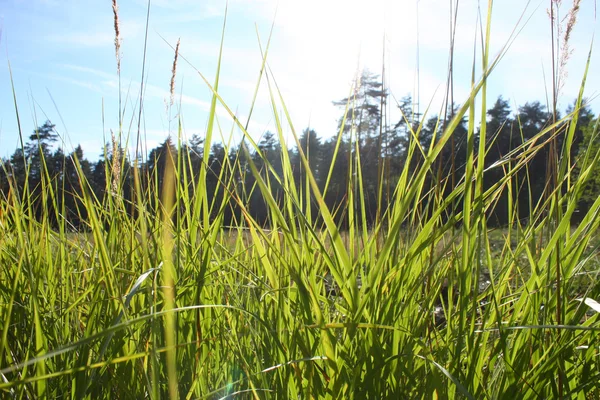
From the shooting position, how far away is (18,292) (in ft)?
4.33

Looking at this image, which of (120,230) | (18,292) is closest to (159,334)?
(120,230)

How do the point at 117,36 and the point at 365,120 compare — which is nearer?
the point at 117,36

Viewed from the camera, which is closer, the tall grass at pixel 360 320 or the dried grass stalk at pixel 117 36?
the tall grass at pixel 360 320

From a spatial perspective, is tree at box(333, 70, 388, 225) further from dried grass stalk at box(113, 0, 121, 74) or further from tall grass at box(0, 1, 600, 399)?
dried grass stalk at box(113, 0, 121, 74)

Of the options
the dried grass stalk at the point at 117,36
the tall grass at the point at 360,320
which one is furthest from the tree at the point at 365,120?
the dried grass stalk at the point at 117,36

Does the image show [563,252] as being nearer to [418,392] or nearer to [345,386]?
[418,392]

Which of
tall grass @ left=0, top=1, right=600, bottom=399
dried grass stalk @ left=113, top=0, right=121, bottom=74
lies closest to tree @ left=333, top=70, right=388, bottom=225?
tall grass @ left=0, top=1, right=600, bottom=399

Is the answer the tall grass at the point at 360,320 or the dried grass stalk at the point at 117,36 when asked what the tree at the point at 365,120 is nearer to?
the tall grass at the point at 360,320

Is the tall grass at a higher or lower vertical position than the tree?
lower

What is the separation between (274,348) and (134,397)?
348 mm

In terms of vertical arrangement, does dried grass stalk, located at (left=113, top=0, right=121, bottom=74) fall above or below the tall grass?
above

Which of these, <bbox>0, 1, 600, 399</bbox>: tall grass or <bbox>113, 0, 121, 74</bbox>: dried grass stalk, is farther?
<bbox>113, 0, 121, 74</bbox>: dried grass stalk

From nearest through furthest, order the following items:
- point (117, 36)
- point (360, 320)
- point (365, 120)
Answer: point (360, 320) < point (117, 36) < point (365, 120)

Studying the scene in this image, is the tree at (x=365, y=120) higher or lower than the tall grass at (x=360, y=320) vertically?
higher
